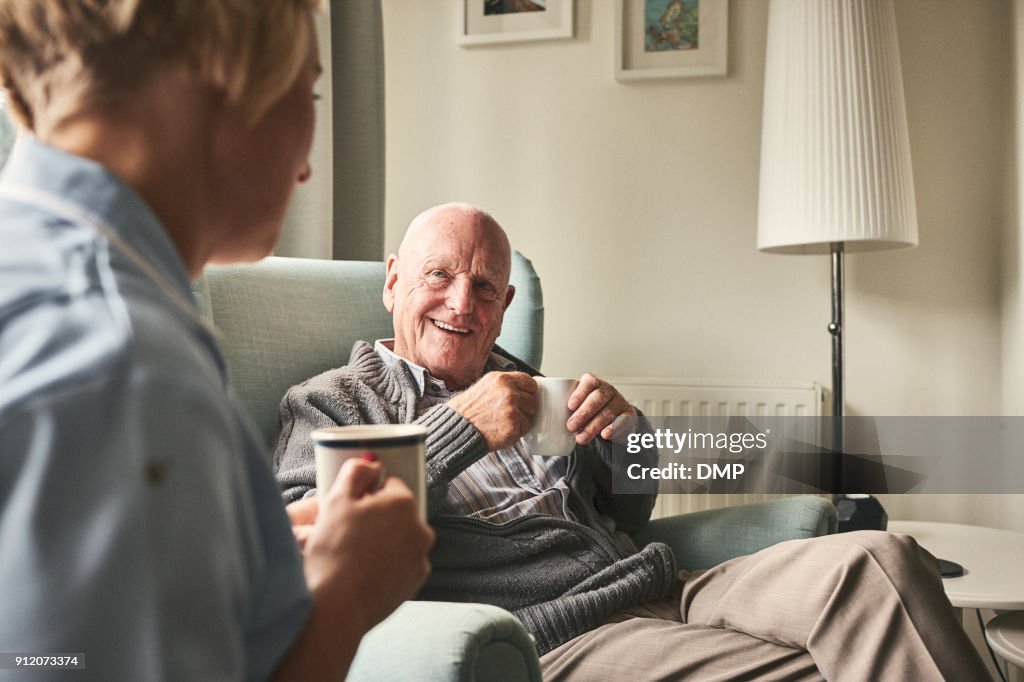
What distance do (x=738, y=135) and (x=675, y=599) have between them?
145cm

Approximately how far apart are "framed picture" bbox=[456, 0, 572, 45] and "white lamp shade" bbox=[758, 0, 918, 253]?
0.72 m

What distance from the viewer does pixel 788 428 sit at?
2.43m

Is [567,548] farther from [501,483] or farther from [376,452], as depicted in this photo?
[376,452]

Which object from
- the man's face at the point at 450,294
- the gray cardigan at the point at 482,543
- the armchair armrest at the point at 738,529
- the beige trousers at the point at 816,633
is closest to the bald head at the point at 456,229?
the man's face at the point at 450,294

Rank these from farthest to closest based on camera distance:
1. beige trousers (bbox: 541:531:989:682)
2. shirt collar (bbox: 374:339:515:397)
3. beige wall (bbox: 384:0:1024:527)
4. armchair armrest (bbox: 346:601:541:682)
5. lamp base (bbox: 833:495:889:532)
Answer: beige wall (bbox: 384:0:1024:527), lamp base (bbox: 833:495:889:532), shirt collar (bbox: 374:339:515:397), beige trousers (bbox: 541:531:989:682), armchair armrest (bbox: 346:601:541:682)

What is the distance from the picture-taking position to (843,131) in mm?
1991

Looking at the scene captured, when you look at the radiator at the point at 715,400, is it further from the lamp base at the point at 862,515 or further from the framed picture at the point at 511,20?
the framed picture at the point at 511,20

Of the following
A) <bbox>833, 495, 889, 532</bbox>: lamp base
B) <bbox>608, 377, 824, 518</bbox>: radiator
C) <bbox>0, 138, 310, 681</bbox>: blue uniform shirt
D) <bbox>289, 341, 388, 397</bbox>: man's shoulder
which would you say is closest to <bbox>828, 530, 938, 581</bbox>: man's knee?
<bbox>833, 495, 889, 532</bbox>: lamp base

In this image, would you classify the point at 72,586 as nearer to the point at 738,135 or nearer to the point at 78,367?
the point at 78,367

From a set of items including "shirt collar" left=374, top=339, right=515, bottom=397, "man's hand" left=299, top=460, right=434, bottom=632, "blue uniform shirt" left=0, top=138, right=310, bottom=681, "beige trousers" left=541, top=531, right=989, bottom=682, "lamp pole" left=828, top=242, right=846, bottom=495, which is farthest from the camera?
"lamp pole" left=828, top=242, right=846, bottom=495

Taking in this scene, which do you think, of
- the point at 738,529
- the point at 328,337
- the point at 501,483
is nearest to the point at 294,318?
the point at 328,337

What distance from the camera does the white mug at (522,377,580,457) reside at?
4.21 feet

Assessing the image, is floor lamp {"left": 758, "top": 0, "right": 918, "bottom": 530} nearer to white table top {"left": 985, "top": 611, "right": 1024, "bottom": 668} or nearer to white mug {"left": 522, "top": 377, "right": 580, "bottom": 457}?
white table top {"left": 985, "top": 611, "right": 1024, "bottom": 668}

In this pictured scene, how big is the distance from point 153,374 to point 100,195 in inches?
4.6
